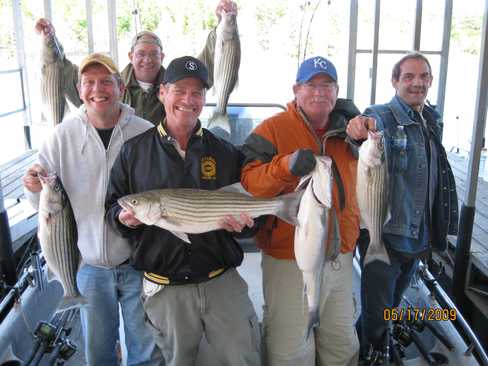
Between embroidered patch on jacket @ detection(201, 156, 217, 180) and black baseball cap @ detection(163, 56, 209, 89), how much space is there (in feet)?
1.45

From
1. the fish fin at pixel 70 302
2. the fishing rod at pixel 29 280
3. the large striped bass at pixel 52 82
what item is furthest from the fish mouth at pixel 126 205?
the fishing rod at pixel 29 280

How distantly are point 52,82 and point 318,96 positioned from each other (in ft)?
6.31

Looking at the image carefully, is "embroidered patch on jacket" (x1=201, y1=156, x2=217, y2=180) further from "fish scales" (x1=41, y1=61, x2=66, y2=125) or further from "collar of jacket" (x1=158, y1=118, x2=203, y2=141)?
"fish scales" (x1=41, y1=61, x2=66, y2=125)

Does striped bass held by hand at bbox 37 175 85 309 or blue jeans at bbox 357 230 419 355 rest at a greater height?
striped bass held by hand at bbox 37 175 85 309

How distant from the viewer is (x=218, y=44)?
338 cm

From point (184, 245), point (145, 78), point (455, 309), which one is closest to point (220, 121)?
point (145, 78)

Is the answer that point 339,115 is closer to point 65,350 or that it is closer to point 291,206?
point 291,206

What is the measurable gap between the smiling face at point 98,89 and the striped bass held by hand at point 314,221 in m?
1.43

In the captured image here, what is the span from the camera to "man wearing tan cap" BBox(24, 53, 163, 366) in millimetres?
2891

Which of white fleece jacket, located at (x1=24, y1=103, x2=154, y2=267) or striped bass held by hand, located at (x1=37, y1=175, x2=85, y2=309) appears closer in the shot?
striped bass held by hand, located at (x1=37, y1=175, x2=85, y2=309)

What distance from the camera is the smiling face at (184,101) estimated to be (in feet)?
8.73
